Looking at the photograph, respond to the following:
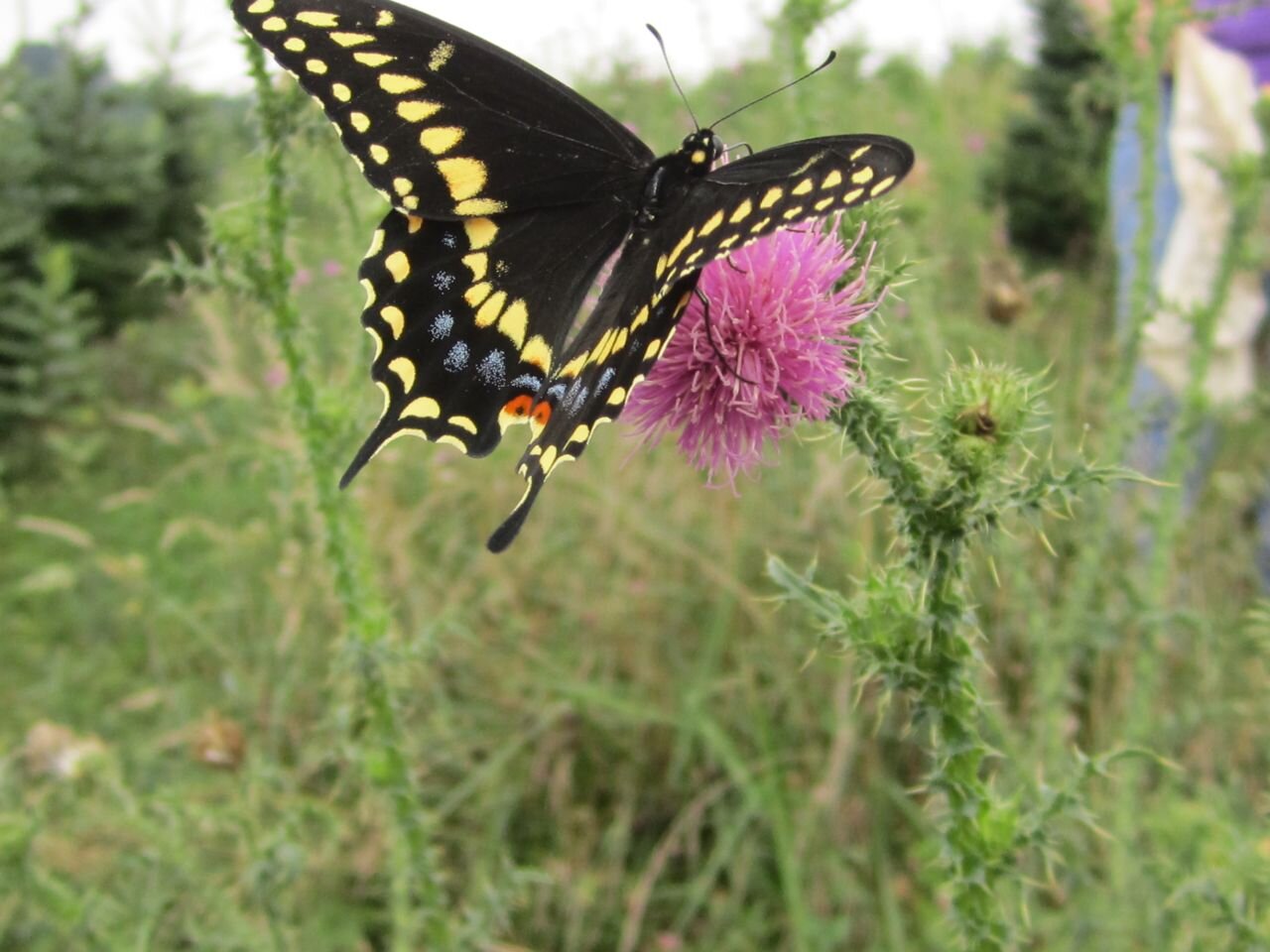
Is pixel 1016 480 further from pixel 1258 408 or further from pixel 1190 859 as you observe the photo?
pixel 1258 408

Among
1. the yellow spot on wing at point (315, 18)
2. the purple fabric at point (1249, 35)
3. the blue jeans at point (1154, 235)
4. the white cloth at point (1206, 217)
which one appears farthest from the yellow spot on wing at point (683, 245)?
the purple fabric at point (1249, 35)

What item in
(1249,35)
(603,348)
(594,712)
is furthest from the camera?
(1249,35)

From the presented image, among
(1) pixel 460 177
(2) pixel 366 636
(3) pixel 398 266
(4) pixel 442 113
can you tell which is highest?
(4) pixel 442 113

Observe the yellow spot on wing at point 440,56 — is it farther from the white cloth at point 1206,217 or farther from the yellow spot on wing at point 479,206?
the white cloth at point 1206,217

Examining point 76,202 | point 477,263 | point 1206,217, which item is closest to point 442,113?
point 477,263

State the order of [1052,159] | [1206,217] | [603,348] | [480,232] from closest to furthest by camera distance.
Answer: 1. [603,348]
2. [480,232]
3. [1206,217]
4. [1052,159]

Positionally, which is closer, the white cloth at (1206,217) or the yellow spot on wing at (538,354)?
the yellow spot on wing at (538,354)

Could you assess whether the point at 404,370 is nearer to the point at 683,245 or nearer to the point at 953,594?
the point at 683,245

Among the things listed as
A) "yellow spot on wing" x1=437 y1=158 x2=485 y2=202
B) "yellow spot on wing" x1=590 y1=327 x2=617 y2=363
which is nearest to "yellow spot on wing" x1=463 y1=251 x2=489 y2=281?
"yellow spot on wing" x1=437 y1=158 x2=485 y2=202
